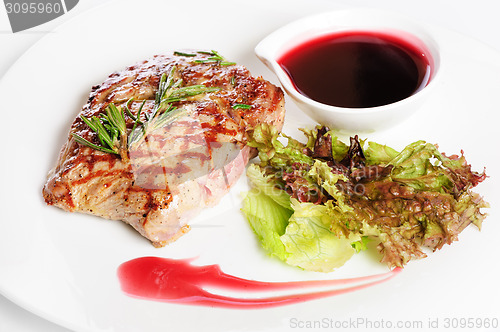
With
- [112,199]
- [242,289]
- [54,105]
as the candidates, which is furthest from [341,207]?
[54,105]

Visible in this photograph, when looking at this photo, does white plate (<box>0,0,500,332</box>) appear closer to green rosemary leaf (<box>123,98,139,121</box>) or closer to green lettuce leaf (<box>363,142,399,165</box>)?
green lettuce leaf (<box>363,142,399,165</box>)

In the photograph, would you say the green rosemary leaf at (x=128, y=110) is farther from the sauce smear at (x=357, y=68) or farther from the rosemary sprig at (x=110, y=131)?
the sauce smear at (x=357, y=68)

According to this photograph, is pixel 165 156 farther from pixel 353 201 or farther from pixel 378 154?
pixel 378 154

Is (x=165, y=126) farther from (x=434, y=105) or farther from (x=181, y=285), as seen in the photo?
(x=434, y=105)

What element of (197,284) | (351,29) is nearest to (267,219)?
(197,284)

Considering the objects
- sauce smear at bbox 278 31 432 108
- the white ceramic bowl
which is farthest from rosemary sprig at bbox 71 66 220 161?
sauce smear at bbox 278 31 432 108

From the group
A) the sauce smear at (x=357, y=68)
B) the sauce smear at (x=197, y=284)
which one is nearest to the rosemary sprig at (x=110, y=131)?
the sauce smear at (x=197, y=284)
